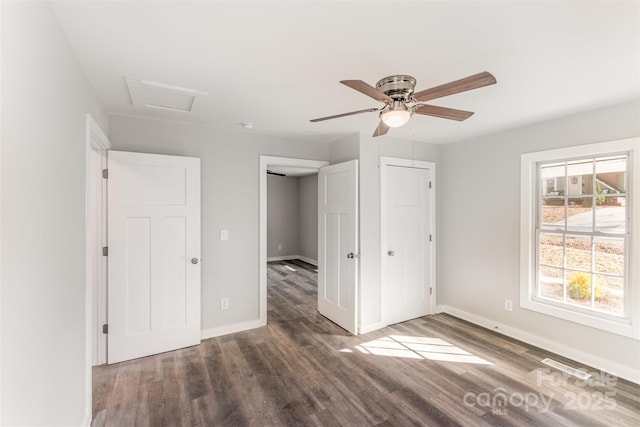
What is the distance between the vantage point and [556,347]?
2.96m

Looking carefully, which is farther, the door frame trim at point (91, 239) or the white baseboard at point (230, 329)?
the white baseboard at point (230, 329)

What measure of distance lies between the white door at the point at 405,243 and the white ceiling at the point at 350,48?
1.37 metres

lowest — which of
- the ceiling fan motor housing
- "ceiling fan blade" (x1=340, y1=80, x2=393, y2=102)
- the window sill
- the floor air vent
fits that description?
the floor air vent

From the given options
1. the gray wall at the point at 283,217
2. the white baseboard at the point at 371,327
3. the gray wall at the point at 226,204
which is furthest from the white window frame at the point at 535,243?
the gray wall at the point at 283,217

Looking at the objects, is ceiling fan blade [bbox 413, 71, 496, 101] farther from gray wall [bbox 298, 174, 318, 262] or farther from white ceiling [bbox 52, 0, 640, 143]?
gray wall [bbox 298, 174, 318, 262]

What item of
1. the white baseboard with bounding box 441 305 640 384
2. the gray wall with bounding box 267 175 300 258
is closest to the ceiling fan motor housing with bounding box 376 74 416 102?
the white baseboard with bounding box 441 305 640 384

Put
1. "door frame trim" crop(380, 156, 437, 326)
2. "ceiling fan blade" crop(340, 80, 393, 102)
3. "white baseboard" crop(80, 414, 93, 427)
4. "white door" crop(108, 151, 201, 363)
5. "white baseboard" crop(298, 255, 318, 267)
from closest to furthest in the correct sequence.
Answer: "ceiling fan blade" crop(340, 80, 393, 102)
"white baseboard" crop(80, 414, 93, 427)
"white door" crop(108, 151, 201, 363)
"door frame trim" crop(380, 156, 437, 326)
"white baseboard" crop(298, 255, 318, 267)

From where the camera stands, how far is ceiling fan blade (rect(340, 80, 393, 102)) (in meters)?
1.50

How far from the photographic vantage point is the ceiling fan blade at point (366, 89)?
1.50 m

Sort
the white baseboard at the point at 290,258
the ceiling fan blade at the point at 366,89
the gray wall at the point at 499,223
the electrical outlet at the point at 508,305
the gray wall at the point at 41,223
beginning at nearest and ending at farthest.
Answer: the gray wall at the point at 41,223
the ceiling fan blade at the point at 366,89
the gray wall at the point at 499,223
the electrical outlet at the point at 508,305
the white baseboard at the point at 290,258

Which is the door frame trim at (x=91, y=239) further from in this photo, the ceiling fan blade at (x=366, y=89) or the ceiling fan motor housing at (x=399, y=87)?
the ceiling fan motor housing at (x=399, y=87)

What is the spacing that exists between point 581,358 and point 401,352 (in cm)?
166

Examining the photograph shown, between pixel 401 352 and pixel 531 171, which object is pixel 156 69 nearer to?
pixel 401 352

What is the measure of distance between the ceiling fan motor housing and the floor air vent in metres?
2.83
